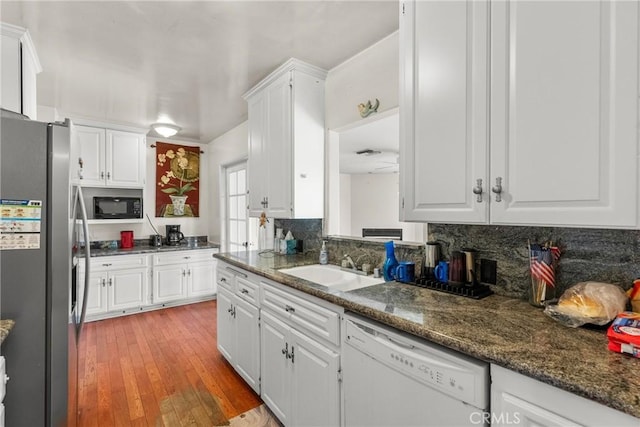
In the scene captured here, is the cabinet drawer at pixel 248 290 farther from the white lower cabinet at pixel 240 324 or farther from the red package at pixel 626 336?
the red package at pixel 626 336

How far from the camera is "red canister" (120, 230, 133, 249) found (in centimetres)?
402

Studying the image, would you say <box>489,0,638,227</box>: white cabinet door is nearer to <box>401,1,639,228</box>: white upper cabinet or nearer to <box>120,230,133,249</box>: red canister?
<box>401,1,639,228</box>: white upper cabinet

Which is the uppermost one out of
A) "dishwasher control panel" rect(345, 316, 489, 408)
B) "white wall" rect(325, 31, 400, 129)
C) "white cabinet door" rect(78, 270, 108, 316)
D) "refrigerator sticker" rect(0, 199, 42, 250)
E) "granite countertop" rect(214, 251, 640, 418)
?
"white wall" rect(325, 31, 400, 129)

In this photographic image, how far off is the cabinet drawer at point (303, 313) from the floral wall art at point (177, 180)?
10.7 feet

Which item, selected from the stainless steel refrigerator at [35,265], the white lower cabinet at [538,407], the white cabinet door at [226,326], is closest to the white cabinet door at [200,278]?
the white cabinet door at [226,326]

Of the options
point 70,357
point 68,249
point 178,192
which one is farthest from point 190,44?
point 178,192

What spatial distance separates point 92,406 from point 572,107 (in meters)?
3.04

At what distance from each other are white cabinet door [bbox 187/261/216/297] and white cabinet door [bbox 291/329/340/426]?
296 cm

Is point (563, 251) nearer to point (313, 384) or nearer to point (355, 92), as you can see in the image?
point (313, 384)

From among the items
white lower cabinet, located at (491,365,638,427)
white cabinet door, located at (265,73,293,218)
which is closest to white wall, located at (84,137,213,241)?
white cabinet door, located at (265,73,293,218)

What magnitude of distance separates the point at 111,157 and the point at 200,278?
1944 mm

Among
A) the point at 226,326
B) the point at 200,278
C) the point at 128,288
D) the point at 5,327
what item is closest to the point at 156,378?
the point at 226,326

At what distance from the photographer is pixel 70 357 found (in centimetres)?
140

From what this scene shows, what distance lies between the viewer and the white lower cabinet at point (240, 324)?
204 cm
